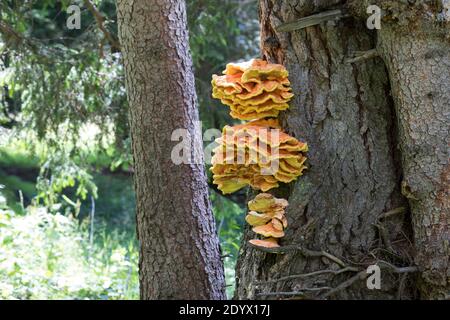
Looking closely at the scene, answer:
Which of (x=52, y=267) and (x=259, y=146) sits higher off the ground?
(x=259, y=146)

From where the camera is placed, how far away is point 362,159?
309 centimetres

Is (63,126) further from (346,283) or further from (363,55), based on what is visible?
(346,283)

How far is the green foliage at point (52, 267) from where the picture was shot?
18.1ft

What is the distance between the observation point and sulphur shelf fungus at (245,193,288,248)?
3.04 meters

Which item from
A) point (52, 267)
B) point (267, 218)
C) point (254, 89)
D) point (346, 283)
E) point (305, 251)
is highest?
point (254, 89)

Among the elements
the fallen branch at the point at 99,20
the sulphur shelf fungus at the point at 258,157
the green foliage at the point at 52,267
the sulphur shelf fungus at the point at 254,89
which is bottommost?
the green foliage at the point at 52,267

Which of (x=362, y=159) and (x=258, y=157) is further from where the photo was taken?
(x=362, y=159)

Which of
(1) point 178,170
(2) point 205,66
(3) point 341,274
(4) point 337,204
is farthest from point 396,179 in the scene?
(2) point 205,66

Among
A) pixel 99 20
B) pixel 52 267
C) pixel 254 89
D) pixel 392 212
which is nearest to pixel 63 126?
pixel 99 20

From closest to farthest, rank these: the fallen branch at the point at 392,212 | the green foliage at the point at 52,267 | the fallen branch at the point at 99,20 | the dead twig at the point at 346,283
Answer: the dead twig at the point at 346,283 → the fallen branch at the point at 392,212 → the fallen branch at the point at 99,20 → the green foliage at the point at 52,267

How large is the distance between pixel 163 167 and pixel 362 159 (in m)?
0.95

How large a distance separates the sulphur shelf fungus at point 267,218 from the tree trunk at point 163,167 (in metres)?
0.24

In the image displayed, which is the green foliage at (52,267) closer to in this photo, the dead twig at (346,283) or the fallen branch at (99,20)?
the fallen branch at (99,20)

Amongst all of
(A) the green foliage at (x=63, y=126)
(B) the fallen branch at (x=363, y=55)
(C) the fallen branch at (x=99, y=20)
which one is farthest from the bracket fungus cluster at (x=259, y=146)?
(C) the fallen branch at (x=99, y=20)
